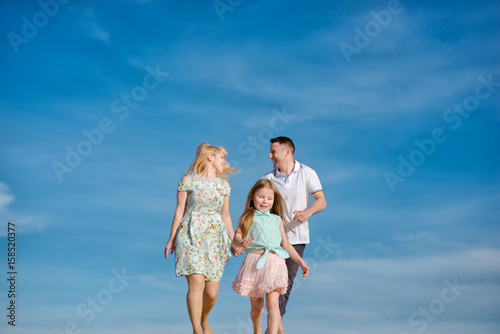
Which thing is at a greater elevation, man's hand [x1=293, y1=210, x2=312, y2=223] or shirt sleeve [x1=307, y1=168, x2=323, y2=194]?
shirt sleeve [x1=307, y1=168, x2=323, y2=194]

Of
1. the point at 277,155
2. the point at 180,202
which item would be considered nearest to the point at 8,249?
the point at 180,202

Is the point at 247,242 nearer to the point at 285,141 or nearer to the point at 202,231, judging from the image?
the point at 202,231

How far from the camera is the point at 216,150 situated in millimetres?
9664

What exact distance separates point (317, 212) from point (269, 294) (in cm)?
189

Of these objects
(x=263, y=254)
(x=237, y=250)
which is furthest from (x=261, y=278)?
(x=237, y=250)

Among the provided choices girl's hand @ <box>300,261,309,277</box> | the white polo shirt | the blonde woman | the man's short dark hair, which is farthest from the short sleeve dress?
the man's short dark hair

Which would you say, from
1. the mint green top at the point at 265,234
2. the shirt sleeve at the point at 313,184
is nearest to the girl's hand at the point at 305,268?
the mint green top at the point at 265,234

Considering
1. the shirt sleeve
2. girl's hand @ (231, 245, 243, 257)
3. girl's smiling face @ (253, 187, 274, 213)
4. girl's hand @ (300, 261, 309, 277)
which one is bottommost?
girl's hand @ (300, 261, 309, 277)

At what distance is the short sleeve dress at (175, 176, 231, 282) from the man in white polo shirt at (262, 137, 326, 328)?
38.9 inches

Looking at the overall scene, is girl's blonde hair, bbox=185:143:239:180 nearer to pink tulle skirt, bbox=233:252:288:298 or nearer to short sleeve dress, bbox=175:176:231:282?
short sleeve dress, bbox=175:176:231:282

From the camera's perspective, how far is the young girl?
28.1 ft

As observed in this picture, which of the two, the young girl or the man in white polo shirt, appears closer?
the young girl

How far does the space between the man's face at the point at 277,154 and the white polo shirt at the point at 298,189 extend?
0.52 feet

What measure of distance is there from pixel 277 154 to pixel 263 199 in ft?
5.02
